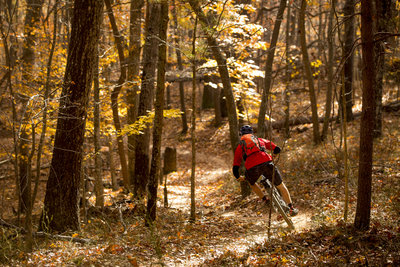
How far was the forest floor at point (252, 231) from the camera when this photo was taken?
4.70m

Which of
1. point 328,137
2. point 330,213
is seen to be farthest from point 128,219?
point 328,137

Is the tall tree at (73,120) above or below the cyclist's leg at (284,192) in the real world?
above

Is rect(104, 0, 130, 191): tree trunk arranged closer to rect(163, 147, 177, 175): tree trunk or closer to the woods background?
the woods background

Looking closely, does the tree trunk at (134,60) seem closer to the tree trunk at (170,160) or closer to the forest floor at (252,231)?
the forest floor at (252,231)

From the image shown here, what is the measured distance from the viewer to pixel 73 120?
6.63m

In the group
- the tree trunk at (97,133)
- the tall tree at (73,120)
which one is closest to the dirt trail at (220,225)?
the tree trunk at (97,133)

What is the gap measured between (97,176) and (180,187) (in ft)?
17.9

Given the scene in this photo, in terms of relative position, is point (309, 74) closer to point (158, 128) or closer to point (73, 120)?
point (158, 128)

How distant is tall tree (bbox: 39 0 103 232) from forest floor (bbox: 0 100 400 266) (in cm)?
60

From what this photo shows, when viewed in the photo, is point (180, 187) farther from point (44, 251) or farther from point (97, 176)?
point (44, 251)

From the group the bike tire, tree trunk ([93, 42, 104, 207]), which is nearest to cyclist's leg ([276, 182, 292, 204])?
the bike tire

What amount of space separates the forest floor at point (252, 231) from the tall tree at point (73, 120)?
603mm

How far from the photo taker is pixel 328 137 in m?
14.0

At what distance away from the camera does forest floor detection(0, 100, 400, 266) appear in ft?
15.4
